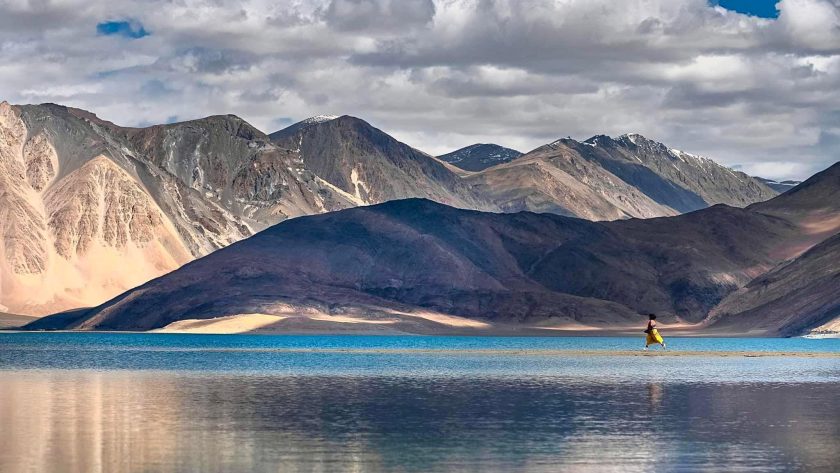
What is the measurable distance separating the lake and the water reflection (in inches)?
3.5

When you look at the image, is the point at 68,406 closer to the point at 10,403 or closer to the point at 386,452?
the point at 10,403

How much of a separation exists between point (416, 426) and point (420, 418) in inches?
129

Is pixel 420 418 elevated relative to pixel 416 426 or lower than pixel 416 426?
elevated

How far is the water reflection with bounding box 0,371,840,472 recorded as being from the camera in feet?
138

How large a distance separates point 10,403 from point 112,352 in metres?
73.2

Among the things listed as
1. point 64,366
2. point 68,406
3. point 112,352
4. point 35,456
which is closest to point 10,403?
point 68,406

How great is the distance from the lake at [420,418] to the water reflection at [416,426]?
0.09m

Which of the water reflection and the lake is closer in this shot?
the water reflection

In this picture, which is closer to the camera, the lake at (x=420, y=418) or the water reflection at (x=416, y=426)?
the water reflection at (x=416, y=426)

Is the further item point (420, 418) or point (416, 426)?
point (420, 418)

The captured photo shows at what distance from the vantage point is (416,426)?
172ft

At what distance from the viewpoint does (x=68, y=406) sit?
203 feet

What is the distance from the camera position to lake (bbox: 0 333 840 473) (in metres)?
42.3

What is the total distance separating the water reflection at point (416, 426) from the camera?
1655 inches
